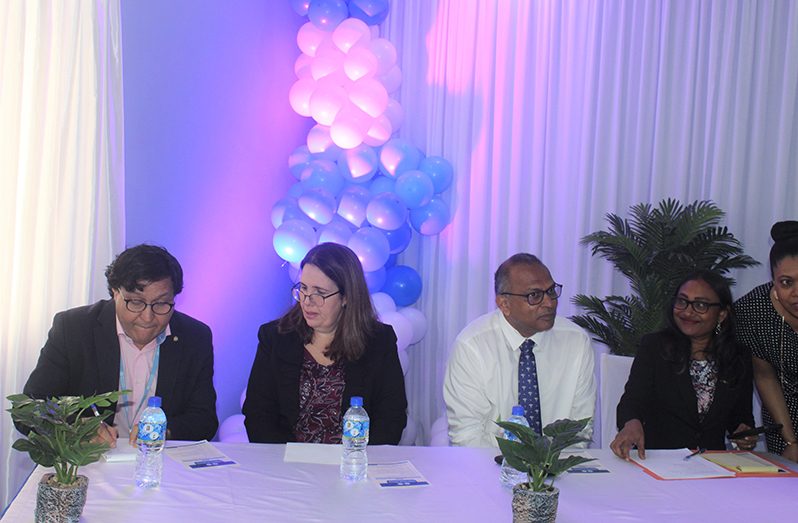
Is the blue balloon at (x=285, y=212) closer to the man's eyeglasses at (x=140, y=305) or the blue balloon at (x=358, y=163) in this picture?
the blue balloon at (x=358, y=163)

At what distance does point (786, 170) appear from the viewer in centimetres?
495

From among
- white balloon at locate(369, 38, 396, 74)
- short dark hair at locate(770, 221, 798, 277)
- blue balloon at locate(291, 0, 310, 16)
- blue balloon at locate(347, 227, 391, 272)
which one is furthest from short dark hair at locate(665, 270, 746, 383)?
blue balloon at locate(291, 0, 310, 16)

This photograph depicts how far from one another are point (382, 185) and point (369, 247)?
1.80 ft

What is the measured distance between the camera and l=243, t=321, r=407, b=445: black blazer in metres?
2.91

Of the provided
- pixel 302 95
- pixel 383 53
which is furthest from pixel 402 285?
pixel 383 53

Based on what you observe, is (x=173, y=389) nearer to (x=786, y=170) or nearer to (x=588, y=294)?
(x=588, y=294)

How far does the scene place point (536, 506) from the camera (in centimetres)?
181

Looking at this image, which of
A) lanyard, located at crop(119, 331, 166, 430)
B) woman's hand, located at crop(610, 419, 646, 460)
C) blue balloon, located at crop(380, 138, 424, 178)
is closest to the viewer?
woman's hand, located at crop(610, 419, 646, 460)

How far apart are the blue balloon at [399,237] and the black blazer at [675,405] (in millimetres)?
2061

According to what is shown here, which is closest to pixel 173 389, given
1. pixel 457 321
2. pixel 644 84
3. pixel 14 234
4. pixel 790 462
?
pixel 14 234

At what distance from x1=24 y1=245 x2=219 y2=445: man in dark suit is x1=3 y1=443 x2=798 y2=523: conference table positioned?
0.47m

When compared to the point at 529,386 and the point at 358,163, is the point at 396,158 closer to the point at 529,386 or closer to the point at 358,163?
the point at 358,163

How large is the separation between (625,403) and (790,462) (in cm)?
62

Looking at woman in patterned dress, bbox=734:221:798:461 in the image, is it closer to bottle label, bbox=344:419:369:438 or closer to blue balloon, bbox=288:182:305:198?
bottle label, bbox=344:419:369:438
